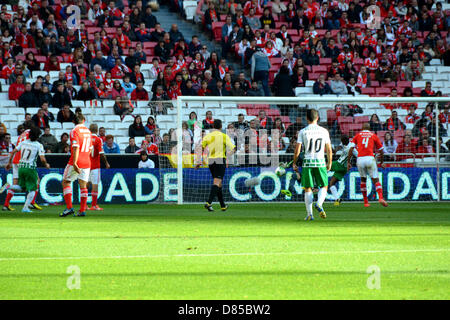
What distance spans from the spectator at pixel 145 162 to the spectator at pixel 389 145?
707cm

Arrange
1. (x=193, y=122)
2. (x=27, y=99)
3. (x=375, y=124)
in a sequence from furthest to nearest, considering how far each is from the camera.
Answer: (x=375, y=124)
(x=193, y=122)
(x=27, y=99)

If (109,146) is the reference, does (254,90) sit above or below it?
above

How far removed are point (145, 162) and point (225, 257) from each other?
44.0 feet

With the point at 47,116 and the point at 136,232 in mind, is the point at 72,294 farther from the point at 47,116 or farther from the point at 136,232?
the point at 47,116

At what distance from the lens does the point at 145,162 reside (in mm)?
22422

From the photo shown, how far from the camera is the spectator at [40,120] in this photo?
74.8 ft

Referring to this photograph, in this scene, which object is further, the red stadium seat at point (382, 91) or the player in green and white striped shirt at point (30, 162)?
the red stadium seat at point (382, 91)

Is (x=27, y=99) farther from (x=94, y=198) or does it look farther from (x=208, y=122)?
(x=208, y=122)

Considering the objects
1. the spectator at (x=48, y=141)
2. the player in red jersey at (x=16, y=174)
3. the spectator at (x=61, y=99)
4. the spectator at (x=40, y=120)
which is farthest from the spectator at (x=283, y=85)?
the player in red jersey at (x=16, y=174)

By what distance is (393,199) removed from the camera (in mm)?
22953

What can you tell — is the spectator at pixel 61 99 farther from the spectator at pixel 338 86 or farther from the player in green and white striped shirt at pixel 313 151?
the player in green and white striped shirt at pixel 313 151

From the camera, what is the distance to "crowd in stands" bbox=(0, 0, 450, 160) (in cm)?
2405

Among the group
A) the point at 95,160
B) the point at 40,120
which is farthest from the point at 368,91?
the point at 95,160
